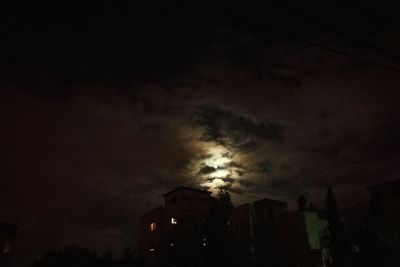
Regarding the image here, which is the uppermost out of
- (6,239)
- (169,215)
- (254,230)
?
(6,239)

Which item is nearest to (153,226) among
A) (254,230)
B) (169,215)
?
(169,215)

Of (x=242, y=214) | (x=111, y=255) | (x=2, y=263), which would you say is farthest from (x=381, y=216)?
(x=2, y=263)

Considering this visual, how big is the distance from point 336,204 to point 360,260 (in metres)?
10.8

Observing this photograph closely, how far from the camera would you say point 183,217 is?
2657 inches

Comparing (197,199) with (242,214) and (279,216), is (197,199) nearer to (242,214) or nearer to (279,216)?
(242,214)

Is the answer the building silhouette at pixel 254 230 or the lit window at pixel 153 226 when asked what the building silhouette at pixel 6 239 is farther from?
the lit window at pixel 153 226

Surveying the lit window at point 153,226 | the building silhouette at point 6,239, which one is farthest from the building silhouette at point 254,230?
the building silhouette at point 6,239

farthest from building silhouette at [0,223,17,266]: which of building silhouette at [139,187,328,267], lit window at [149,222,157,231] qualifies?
lit window at [149,222,157,231]

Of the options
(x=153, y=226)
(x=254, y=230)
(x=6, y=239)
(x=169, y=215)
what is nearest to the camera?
(x=254, y=230)

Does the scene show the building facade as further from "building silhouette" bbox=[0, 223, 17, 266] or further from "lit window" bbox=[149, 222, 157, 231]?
"building silhouette" bbox=[0, 223, 17, 266]

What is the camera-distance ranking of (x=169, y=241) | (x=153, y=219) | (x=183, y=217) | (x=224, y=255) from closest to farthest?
(x=224, y=255) < (x=169, y=241) < (x=183, y=217) < (x=153, y=219)

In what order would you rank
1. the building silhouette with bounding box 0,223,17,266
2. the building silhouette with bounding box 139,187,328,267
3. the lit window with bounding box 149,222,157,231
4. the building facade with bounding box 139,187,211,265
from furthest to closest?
1. the building silhouette with bounding box 0,223,17,266
2. the lit window with bounding box 149,222,157,231
3. the building facade with bounding box 139,187,211,265
4. the building silhouette with bounding box 139,187,328,267

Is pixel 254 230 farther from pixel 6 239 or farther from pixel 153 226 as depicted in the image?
pixel 6 239

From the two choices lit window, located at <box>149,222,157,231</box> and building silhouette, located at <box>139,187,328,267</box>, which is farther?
lit window, located at <box>149,222,157,231</box>
